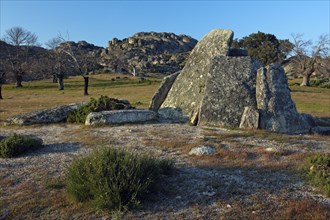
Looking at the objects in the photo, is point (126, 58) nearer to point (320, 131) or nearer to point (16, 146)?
point (320, 131)

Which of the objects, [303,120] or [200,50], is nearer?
[303,120]

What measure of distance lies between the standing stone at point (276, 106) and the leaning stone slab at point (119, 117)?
5.03 meters

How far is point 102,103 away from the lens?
57.1ft

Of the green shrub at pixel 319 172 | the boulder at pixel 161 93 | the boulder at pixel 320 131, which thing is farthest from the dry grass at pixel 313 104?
the green shrub at pixel 319 172

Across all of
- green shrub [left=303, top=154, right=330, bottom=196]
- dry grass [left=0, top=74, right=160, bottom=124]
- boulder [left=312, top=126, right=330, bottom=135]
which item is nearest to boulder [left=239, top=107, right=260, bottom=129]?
boulder [left=312, top=126, right=330, bottom=135]

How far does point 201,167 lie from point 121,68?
101 meters

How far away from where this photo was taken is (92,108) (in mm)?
17094

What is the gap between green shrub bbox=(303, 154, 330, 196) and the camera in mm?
6991

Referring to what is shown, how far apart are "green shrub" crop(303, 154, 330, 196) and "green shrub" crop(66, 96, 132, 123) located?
10.7 m

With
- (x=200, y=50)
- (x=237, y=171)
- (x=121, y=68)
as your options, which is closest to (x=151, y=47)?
(x=121, y=68)

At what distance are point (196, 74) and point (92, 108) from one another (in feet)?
18.0

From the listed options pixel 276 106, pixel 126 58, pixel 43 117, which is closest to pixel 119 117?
pixel 43 117

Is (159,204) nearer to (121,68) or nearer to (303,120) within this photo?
(303,120)

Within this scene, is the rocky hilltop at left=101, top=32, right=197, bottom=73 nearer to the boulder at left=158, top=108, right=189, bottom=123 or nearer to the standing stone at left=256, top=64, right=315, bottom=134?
the boulder at left=158, top=108, right=189, bottom=123
